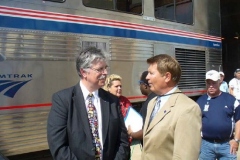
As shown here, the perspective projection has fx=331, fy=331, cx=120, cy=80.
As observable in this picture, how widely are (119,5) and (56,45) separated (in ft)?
4.72

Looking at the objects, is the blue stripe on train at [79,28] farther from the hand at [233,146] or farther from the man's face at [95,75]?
the hand at [233,146]

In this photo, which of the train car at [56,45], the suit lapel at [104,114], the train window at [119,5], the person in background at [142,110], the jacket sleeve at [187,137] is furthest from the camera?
the train window at [119,5]

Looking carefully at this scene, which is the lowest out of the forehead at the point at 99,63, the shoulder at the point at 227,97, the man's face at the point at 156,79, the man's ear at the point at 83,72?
the shoulder at the point at 227,97

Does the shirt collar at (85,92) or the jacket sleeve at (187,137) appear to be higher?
the shirt collar at (85,92)

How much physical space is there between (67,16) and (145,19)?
171 cm

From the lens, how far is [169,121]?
2.06 m

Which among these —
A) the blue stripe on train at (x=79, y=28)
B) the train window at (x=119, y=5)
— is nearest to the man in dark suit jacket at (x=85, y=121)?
the blue stripe on train at (x=79, y=28)

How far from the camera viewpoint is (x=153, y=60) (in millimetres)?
2277

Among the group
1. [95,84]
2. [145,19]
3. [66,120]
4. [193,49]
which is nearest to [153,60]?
[95,84]

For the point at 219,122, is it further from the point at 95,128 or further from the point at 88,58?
the point at 88,58

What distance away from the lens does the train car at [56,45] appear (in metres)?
3.99

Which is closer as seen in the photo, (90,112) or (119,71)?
(90,112)

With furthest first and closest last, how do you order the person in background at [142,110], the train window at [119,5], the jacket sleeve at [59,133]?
the train window at [119,5] < the person in background at [142,110] < the jacket sleeve at [59,133]

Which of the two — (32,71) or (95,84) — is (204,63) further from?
(95,84)
